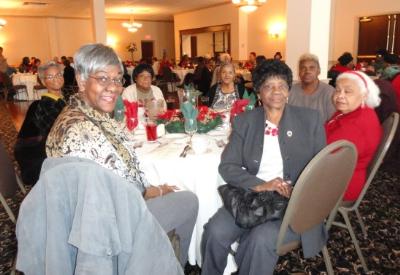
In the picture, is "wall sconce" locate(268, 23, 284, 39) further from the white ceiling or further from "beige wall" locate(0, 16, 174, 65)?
"beige wall" locate(0, 16, 174, 65)

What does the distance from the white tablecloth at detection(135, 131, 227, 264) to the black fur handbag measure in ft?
0.79

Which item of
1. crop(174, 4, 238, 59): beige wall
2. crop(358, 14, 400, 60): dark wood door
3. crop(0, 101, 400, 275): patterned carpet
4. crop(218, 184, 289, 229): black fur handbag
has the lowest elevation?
crop(0, 101, 400, 275): patterned carpet

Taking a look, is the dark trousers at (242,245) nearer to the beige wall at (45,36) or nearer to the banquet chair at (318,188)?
the banquet chair at (318,188)

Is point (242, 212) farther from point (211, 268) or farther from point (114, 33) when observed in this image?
point (114, 33)

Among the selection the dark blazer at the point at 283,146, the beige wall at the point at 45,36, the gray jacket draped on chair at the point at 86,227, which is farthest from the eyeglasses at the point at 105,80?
the beige wall at the point at 45,36

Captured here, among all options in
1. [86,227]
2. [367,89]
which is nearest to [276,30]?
[367,89]

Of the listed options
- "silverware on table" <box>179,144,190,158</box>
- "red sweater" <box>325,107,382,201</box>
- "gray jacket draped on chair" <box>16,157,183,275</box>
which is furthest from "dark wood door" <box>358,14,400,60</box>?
"gray jacket draped on chair" <box>16,157,183,275</box>

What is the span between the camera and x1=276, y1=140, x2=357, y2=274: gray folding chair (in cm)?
139

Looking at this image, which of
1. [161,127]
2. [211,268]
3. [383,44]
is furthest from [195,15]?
[211,268]

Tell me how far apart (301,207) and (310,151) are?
0.48 m

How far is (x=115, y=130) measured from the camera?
1649 mm

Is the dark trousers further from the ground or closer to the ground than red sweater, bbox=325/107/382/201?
closer to the ground

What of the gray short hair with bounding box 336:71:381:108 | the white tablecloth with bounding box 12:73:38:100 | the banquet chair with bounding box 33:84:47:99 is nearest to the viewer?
the gray short hair with bounding box 336:71:381:108

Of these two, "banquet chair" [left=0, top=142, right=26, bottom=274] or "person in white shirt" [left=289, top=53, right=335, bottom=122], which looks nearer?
"banquet chair" [left=0, top=142, right=26, bottom=274]
